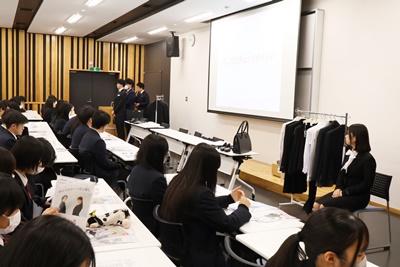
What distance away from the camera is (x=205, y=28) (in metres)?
10.8

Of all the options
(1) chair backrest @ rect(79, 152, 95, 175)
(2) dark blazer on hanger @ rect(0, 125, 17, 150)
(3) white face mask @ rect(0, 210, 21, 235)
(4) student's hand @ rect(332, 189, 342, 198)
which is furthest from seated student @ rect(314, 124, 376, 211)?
(2) dark blazer on hanger @ rect(0, 125, 17, 150)

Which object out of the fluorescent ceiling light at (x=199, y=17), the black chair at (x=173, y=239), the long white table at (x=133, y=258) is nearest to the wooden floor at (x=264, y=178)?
the fluorescent ceiling light at (x=199, y=17)

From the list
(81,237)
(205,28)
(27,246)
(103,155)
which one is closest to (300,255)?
(81,237)

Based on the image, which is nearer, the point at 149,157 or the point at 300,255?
the point at 300,255

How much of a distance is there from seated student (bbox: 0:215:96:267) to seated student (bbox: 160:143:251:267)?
1.62 meters

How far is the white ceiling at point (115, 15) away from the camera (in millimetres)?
8305

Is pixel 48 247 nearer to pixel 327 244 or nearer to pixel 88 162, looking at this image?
pixel 327 244

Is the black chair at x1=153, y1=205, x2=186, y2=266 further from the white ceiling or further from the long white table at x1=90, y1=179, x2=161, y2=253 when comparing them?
the white ceiling

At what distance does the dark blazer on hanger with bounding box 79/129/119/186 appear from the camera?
16.4ft

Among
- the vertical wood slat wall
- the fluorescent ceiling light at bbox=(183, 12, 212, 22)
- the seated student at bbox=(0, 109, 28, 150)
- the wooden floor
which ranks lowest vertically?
the wooden floor

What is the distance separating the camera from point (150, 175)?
3.27 m

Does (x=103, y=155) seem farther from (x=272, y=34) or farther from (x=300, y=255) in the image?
(x=272, y=34)

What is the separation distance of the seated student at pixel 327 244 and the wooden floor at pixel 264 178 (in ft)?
15.3

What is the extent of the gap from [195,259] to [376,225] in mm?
3395
